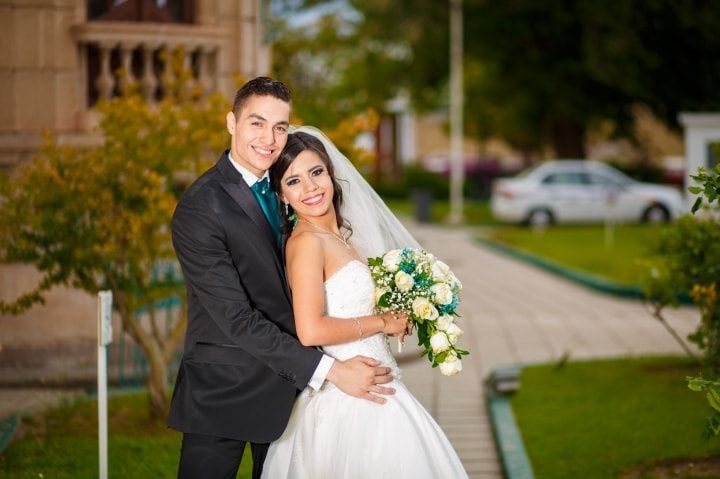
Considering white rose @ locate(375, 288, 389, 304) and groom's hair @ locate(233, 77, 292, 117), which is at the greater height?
groom's hair @ locate(233, 77, 292, 117)

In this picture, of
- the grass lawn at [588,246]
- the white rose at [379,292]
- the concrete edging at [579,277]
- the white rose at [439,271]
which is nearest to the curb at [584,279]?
the concrete edging at [579,277]

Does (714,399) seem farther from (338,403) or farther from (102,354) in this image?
(102,354)

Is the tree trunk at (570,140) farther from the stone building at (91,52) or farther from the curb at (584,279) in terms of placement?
the stone building at (91,52)

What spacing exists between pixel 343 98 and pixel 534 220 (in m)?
11.0

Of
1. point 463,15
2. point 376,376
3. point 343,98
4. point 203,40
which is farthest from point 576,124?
point 376,376

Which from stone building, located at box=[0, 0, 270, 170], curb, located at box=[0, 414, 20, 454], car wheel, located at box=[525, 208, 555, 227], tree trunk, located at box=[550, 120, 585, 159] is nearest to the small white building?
stone building, located at box=[0, 0, 270, 170]

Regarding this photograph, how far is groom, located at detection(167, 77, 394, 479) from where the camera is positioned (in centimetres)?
424

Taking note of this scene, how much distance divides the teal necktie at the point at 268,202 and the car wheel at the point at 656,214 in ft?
86.4

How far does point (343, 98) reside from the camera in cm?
3869

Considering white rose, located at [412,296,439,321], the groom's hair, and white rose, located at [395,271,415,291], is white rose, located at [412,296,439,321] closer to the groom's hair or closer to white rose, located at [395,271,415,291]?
white rose, located at [395,271,415,291]

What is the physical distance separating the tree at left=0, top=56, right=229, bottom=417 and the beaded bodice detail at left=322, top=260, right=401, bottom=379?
318 centimetres

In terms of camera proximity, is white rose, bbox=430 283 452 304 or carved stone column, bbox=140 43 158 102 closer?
white rose, bbox=430 283 452 304

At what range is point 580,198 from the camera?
97.2ft

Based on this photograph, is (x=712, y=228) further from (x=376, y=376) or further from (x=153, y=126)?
(x=376, y=376)
